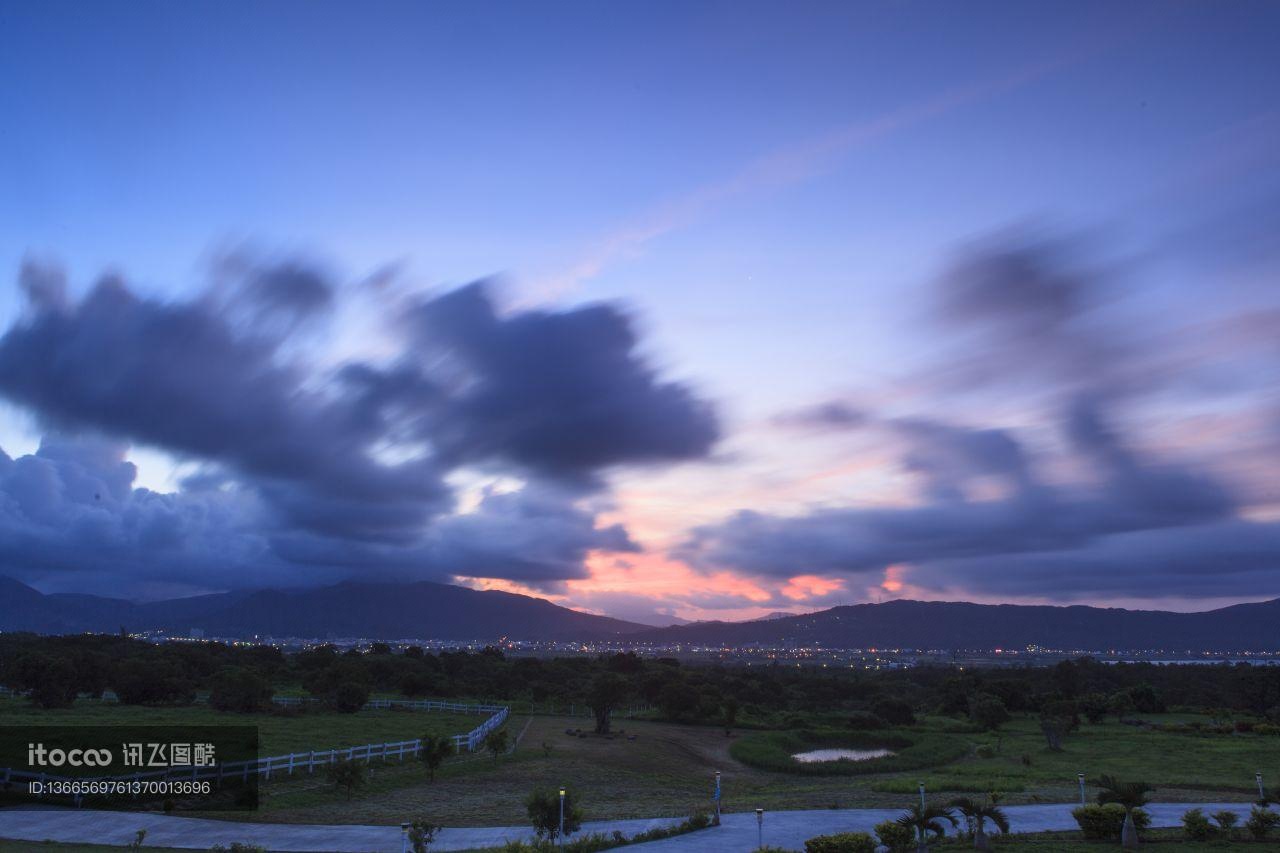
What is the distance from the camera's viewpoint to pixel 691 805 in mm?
28750

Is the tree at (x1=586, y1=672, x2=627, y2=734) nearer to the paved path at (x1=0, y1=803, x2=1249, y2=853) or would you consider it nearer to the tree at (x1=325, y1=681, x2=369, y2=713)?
the tree at (x1=325, y1=681, x2=369, y2=713)

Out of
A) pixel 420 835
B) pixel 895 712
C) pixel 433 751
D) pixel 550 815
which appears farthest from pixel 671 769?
pixel 895 712

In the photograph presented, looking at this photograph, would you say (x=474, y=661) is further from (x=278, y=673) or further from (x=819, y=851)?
(x=819, y=851)

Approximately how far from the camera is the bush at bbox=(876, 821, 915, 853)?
19.2m

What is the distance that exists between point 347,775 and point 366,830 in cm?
628

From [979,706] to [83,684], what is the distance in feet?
223

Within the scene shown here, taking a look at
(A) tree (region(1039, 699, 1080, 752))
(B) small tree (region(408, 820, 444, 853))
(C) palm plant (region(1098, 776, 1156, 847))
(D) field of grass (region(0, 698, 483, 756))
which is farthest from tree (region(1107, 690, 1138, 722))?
(B) small tree (region(408, 820, 444, 853))

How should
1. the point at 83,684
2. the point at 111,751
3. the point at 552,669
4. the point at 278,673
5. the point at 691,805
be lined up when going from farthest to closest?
the point at 552,669
the point at 278,673
the point at 83,684
the point at 111,751
the point at 691,805

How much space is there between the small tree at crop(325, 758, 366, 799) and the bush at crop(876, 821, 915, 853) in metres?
18.1

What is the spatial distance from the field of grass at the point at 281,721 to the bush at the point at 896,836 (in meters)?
25.8

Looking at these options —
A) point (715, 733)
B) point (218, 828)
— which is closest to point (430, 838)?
point (218, 828)

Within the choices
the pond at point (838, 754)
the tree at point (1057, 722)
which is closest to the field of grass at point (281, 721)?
the pond at point (838, 754)

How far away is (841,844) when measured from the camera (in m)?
18.1

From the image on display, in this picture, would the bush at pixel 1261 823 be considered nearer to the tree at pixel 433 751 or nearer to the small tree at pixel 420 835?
the small tree at pixel 420 835
